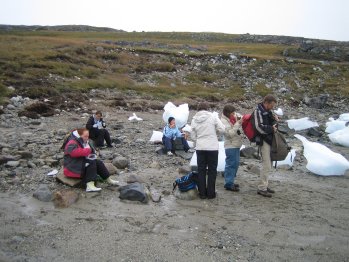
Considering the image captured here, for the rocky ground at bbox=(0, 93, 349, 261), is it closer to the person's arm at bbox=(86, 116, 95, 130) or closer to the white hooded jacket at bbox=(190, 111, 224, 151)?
the white hooded jacket at bbox=(190, 111, 224, 151)

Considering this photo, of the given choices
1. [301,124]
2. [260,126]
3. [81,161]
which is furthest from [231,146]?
[301,124]

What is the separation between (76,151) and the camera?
24.2 ft

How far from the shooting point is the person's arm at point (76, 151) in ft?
24.2

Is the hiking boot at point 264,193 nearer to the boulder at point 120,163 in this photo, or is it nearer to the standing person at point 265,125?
the standing person at point 265,125

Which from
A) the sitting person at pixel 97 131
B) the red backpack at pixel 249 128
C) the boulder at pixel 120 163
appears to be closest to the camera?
the red backpack at pixel 249 128

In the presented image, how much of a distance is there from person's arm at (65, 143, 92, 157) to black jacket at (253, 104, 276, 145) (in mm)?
3117

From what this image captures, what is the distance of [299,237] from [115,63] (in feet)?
87.7

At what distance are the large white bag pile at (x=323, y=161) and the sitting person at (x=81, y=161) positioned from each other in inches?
194

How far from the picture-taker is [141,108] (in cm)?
1984

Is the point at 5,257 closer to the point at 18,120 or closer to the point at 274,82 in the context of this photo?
the point at 18,120

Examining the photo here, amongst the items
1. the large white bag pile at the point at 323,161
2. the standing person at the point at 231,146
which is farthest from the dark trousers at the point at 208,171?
the large white bag pile at the point at 323,161

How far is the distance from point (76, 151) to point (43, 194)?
94 cm

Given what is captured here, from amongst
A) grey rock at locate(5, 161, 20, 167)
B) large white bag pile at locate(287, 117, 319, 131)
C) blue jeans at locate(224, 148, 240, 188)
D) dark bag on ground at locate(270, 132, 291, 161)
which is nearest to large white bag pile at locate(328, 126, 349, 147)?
large white bag pile at locate(287, 117, 319, 131)

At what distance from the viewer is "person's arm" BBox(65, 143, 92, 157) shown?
7367 mm
